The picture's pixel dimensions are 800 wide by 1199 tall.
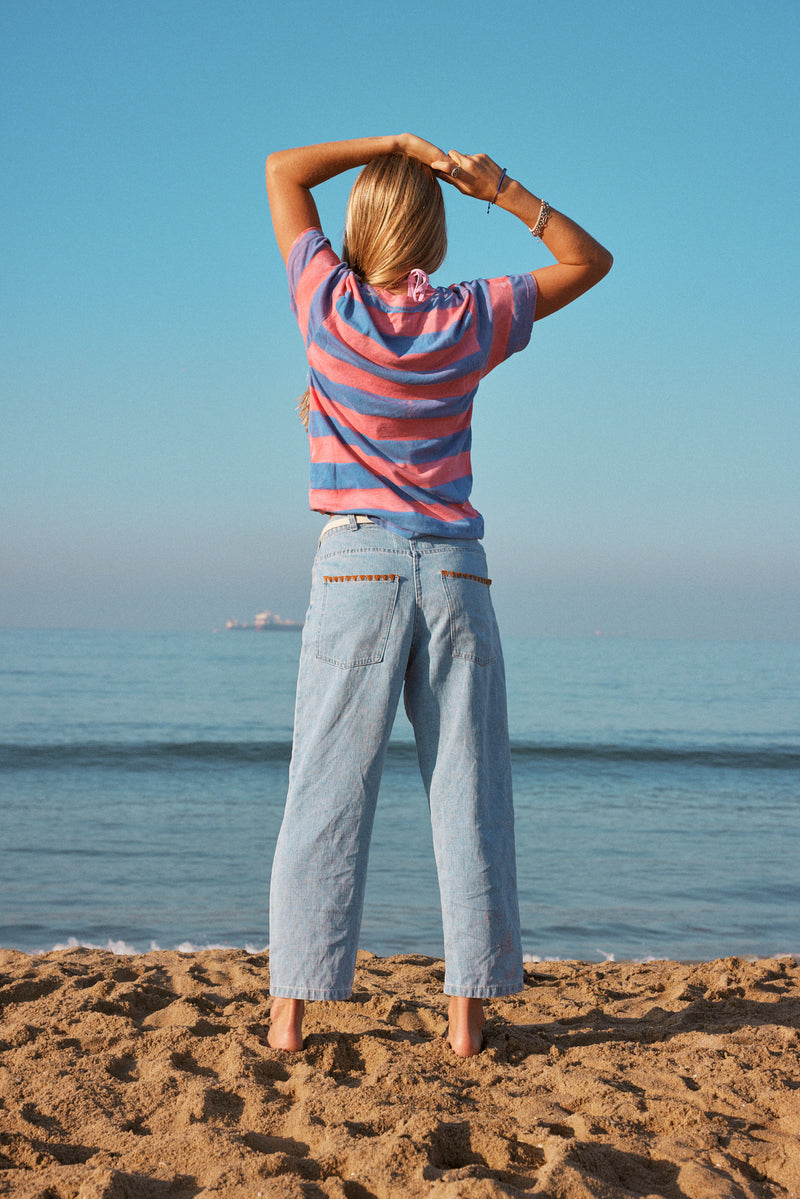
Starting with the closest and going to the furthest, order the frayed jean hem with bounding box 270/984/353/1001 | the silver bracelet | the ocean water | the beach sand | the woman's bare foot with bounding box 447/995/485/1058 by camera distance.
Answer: the beach sand
the frayed jean hem with bounding box 270/984/353/1001
the woman's bare foot with bounding box 447/995/485/1058
the silver bracelet
the ocean water

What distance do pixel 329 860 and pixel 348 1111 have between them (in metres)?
0.53

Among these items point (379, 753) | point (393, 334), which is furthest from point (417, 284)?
point (379, 753)

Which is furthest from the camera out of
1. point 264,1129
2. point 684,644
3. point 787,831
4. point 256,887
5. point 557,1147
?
point 684,644

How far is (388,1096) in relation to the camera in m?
1.92

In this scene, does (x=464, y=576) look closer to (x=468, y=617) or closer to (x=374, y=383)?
(x=468, y=617)

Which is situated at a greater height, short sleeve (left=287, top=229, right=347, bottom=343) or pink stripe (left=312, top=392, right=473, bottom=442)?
short sleeve (left=287, top=229, right=347, bottom=343)

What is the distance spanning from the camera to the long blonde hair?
219 centimetres

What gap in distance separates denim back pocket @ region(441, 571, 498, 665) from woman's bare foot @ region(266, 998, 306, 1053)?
3.18ft

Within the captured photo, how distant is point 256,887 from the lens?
5543 millimetres

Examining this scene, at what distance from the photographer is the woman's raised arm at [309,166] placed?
2211mm

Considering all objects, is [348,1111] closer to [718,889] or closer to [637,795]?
[718,889]

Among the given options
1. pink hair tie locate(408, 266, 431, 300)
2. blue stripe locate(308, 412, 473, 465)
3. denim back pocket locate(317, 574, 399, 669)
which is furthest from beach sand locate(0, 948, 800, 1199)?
pink hair tie locate(408, 266, 431, 300)

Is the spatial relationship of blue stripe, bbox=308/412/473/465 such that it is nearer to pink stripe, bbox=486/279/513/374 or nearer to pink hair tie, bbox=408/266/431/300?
pink stripe, bbox=486/279/513/374

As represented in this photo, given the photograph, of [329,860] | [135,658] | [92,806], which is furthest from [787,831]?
[135,658]
